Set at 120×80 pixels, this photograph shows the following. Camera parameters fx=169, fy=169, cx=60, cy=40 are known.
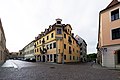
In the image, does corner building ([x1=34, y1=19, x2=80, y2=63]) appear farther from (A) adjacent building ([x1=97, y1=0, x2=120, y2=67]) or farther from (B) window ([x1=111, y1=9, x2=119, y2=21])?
(B) window ([x1=111, y1=9, x2=119, y2=21])

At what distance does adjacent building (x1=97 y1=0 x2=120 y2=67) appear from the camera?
23.2 meters

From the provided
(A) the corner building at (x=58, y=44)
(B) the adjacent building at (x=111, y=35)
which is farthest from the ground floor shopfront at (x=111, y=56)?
(A) the corner building at (x=58, y=44)

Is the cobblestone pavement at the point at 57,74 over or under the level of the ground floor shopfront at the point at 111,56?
under

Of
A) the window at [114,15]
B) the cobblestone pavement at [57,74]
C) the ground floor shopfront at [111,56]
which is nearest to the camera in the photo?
the cobblestone pavement at [57,74]

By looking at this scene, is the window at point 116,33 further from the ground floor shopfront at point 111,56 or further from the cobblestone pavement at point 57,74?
the cobblestone pavement at point 57,74

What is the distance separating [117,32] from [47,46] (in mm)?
30315

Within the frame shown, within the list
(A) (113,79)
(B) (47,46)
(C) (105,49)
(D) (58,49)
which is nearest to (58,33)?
(D) (58,49)

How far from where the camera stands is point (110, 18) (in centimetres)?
2466

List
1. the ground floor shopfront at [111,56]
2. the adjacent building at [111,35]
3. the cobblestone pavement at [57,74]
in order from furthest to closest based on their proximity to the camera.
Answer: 1. the adjacent building at [111,35]
2. the ground floor shopfront at [111,56]
3. the cobblestone pavement at [57,74]

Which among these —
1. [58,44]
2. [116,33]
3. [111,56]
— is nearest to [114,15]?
[116,33]

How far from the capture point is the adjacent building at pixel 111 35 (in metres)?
23.2

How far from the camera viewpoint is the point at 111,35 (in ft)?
79.8

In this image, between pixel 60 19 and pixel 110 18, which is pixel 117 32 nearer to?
pixel 110 18

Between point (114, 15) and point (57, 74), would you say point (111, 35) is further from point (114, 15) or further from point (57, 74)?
point (57, 74)
